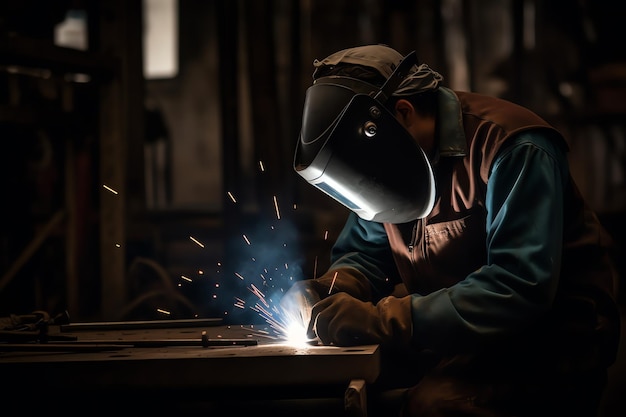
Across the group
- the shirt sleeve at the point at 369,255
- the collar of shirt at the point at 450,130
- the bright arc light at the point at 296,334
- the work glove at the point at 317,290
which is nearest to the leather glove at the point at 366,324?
the bright arc light at the point at 296,334

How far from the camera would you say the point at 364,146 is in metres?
2.23

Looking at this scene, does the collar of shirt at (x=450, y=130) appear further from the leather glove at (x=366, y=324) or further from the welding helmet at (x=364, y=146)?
the leather glove at (x=366, y=324)

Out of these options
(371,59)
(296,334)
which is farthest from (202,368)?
(371,59)

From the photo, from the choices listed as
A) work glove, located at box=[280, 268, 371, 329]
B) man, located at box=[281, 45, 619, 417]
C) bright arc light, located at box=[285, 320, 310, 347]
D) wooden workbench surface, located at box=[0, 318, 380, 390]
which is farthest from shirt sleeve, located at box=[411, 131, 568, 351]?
work glove, located at box=[280, 268, 371, 329]

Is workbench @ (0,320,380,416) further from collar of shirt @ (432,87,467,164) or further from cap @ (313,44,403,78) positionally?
cap @ (313,44,403,78)

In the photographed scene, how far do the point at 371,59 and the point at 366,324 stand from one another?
0.69 meters

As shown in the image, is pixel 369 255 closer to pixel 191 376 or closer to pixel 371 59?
pixel 371 59

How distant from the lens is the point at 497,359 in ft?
7.23

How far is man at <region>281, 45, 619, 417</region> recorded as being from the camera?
207 cm

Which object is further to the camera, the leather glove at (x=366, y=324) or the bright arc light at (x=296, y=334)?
the bright arc light at (x=296, y=334)

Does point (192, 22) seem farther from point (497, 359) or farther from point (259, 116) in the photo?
point (497, 359)

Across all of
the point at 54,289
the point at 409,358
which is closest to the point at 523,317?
the point at 409,358

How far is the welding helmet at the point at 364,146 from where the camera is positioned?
7.28ft

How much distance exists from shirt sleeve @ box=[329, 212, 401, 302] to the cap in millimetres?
607
